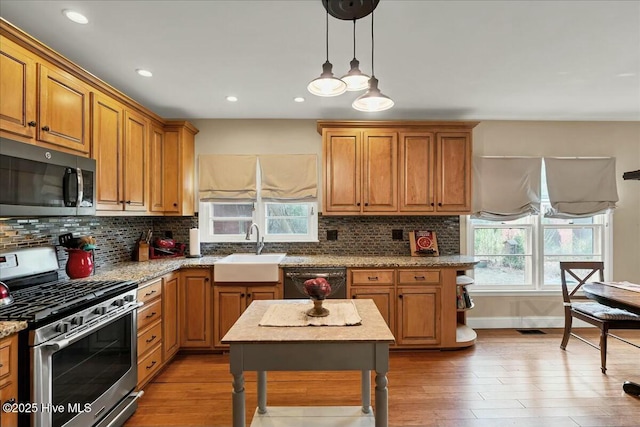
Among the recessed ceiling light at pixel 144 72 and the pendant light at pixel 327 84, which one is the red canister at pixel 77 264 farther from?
the pendant light at pixel 327 84

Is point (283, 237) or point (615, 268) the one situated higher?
point (283, 237)

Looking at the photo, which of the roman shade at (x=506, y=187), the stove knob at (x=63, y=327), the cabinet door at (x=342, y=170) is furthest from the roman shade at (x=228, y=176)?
the roman shade at (x=506, y=187)

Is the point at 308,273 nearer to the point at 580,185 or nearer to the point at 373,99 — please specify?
the point at 373,99

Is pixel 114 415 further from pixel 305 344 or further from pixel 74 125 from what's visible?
pixel 74 125

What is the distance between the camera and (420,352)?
10.6 feet

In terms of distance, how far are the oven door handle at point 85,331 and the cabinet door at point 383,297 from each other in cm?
187

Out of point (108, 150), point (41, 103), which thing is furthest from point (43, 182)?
point (108, 150)

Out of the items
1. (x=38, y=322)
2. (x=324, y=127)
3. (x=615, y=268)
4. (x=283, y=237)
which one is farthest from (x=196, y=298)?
(x=615, y=268)

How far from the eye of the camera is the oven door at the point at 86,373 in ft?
5.01

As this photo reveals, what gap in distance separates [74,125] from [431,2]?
2.32 m

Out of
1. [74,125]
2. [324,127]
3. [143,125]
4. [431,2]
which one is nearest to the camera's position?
[431,2]

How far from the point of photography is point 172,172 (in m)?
3.44

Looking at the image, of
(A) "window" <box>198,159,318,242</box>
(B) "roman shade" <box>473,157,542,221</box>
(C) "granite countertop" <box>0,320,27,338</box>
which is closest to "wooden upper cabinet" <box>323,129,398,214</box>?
(A) "window" <box>198,159,318,242</box>

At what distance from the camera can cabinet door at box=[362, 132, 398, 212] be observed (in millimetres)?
3490
